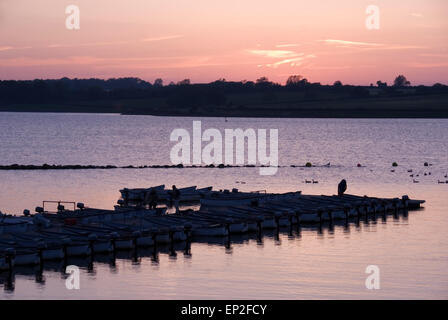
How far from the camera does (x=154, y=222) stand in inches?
1838

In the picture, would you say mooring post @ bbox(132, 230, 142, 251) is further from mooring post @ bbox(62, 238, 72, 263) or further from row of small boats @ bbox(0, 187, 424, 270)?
mooring post @ bbox(62, 238, 72, 263)

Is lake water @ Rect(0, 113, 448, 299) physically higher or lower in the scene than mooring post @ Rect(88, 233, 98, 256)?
lower

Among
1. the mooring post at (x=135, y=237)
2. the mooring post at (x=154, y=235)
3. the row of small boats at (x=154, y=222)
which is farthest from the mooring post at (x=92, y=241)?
the mooring post at (x=154, y=235)

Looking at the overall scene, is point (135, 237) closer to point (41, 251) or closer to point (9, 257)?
point (41, 251)

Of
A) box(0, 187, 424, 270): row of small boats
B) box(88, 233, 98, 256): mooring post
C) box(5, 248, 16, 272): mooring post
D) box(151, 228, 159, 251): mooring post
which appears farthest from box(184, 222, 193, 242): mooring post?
box(5, 248, 16, 272): mooring post

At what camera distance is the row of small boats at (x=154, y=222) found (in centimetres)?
4028

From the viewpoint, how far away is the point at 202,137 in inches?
7761

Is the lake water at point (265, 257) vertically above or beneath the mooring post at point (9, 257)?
→ beneath

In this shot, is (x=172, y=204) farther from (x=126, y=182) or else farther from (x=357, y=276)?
(x=357, y=276)

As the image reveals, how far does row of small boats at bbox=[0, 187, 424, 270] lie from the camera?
1586 inches

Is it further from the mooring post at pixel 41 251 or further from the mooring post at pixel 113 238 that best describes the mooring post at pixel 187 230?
the mooring post at pixel 41 251

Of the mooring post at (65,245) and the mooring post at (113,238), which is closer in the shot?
the mooring post at (65,245)
